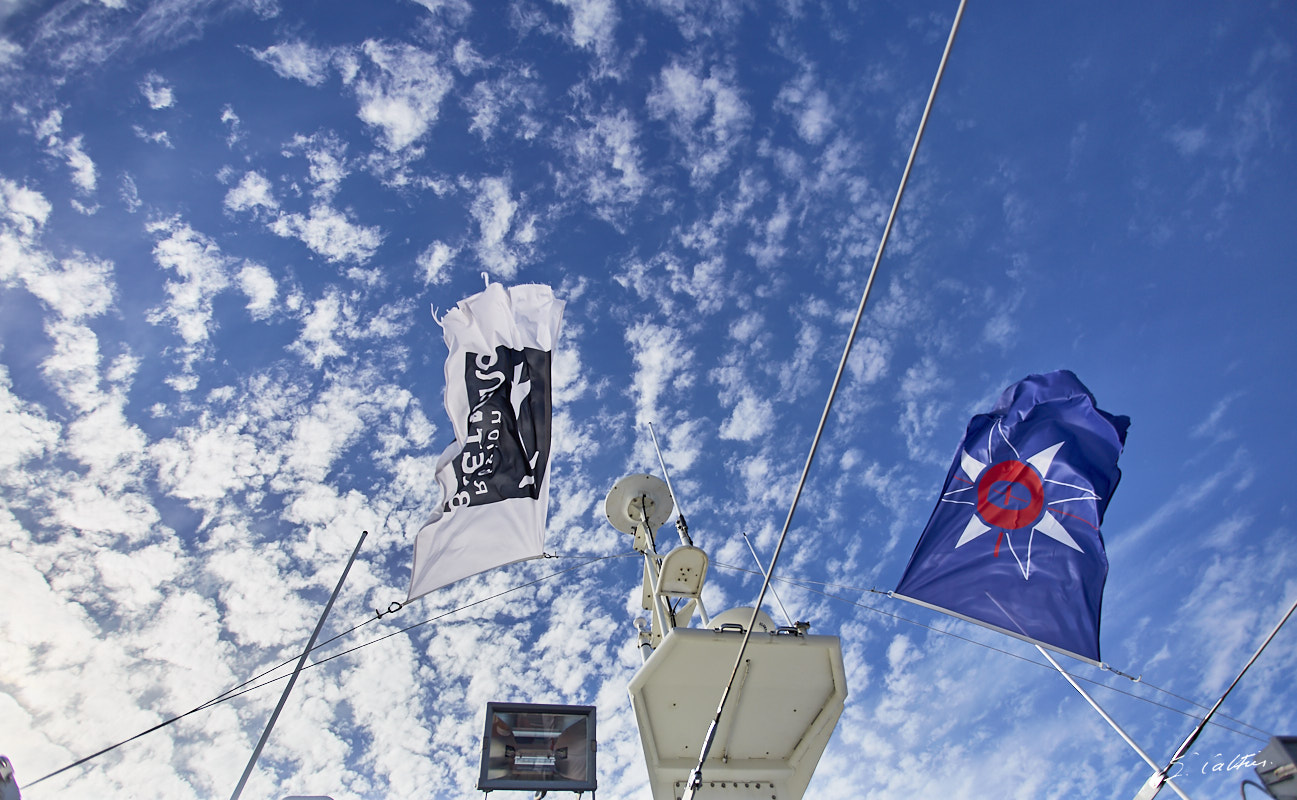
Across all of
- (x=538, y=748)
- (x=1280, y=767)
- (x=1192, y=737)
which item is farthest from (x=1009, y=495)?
(x=538, y=748)

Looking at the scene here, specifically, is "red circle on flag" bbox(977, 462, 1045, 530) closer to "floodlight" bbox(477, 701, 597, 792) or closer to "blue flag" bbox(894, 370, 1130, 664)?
"blue flag" bbox(894, 370, 1130, 664)

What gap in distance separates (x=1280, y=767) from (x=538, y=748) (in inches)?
264

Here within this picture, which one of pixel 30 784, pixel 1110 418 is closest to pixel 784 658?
pixel 1110 418

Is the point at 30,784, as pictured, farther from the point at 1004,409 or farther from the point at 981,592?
the point at 1004,409

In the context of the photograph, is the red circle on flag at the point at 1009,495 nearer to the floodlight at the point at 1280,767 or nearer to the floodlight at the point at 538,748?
the floodlight at the point at 1280,767

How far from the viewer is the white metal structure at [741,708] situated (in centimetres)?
725

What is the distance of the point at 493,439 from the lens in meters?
10.1

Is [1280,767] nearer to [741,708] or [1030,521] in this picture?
[741,708]

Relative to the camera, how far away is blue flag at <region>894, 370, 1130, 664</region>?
8148 millimetres

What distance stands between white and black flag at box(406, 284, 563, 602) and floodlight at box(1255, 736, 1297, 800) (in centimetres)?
786

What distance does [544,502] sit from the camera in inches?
383

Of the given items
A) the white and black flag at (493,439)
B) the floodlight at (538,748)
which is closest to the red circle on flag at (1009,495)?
the floodlight at (538,748)

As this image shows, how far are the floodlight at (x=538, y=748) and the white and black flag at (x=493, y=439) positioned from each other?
7.06ft

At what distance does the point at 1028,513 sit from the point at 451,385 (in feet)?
30.0
